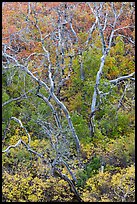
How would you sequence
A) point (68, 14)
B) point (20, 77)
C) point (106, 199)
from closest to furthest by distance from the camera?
point (106, 199) → point (20, 77) → point (68, 14)

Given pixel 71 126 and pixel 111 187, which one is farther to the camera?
pixel 71 126

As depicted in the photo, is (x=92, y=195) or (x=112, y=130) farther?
(x=112, y=130)

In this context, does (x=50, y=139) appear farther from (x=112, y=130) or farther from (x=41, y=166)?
(x=112, y=130)

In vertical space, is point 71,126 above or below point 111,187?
above

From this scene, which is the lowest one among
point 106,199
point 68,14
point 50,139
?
point 106,199

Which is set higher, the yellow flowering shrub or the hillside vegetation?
the hillside vegetation

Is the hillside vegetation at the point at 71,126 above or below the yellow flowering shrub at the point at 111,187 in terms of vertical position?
above

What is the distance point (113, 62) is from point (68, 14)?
2955mm

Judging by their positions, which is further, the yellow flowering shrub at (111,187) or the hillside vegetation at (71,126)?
the hillside vegetation at (71,126)

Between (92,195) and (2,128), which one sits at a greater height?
(2,128)

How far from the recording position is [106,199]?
768 cm

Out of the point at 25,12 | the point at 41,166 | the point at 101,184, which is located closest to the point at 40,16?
the point at 25,12

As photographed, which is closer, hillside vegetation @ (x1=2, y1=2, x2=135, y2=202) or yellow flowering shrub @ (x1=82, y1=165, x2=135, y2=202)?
yellow flowering shrub @ (x1=82, y1=165, x2=135, y2=202)

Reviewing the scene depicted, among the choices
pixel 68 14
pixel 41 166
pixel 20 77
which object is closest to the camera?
pixel 41 166
